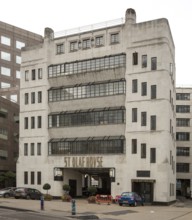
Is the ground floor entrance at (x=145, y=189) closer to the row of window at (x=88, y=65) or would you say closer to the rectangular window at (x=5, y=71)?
the row of window at (x=88, y=65)

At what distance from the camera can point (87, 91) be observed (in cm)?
6519

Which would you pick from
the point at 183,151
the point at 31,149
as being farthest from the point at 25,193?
the point at 183,151

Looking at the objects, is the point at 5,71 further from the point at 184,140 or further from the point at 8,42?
the point at 184,140

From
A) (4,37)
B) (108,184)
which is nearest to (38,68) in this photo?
(108,184)

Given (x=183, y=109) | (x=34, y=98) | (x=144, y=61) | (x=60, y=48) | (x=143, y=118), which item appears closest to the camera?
(x=143, y=118)

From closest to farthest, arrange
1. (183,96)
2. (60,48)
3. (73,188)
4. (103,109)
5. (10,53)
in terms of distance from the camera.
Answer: (103,109), (60,48), (73,188), (183,96), (10,53)

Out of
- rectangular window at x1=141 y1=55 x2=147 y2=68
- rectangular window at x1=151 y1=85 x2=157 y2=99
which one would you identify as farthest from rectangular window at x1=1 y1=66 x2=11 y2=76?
rectangular window at x1=151 y1=85 x2=157 y2=99

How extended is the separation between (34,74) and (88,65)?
9.84 meters

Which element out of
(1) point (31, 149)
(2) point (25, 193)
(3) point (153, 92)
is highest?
(3) point (153, 92)

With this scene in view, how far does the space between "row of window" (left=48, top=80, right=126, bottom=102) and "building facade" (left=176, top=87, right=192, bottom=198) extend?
44826 millimetres

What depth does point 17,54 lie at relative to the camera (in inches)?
4567

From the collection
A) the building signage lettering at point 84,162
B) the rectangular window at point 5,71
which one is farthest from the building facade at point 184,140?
the building signage lettering at point 84,162

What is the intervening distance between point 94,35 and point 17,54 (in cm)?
5441

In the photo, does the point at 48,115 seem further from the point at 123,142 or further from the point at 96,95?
→ the point at 123,142
